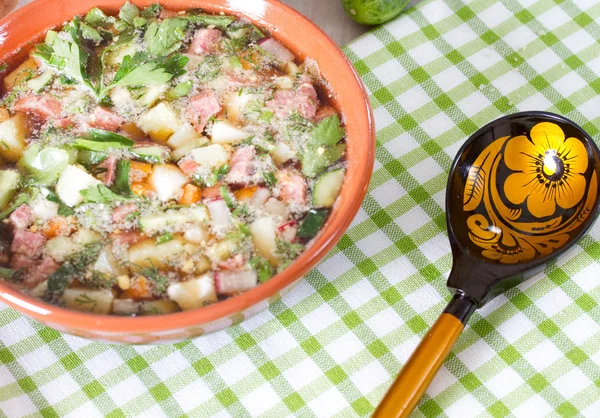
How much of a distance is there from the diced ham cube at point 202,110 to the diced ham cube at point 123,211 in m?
0.24

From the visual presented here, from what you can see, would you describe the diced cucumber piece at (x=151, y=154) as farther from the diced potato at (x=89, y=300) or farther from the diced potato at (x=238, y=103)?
the diced potato at (x=89, y=300)

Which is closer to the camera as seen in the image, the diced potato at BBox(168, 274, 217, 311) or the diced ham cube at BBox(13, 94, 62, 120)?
the diced potato at BBox(168, 274, 217, 311)

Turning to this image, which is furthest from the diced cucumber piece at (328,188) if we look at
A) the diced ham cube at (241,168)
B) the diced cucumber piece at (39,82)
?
the diced cucumber piece at (39,82)

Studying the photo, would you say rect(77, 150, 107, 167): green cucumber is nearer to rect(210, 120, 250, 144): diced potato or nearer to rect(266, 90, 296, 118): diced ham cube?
rect(210, 120, 250, 144): diced potato

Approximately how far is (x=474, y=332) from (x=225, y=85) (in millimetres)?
789

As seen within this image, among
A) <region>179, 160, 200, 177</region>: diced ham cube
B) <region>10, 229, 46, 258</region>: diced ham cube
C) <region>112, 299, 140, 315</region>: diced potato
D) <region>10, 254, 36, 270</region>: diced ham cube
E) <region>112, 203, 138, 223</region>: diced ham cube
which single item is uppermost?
<region>10, 229, 46, 258</region>: diced ham cube

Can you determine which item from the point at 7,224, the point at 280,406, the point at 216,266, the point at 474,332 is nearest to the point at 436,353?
the point at 474,332

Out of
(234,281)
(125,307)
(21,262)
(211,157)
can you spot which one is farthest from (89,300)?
(211,157)

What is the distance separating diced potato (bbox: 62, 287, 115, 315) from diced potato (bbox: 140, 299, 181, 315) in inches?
2.6

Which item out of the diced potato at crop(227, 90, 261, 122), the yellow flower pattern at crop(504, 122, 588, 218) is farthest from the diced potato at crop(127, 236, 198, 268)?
the yellow flower pattern at crop(504, 122, 588, 218)

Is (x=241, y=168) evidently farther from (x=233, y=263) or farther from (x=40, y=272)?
(x=40, y=272)

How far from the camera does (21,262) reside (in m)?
1.50

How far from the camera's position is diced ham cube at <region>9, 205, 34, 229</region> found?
1530 millimetres

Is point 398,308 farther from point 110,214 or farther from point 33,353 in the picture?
point 33,353
